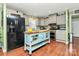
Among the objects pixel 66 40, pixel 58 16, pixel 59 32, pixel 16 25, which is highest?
pixel 58 16

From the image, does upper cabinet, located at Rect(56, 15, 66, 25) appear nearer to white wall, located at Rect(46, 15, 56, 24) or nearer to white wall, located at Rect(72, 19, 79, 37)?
white wall, located at Rect(46, 15, 56, 24)

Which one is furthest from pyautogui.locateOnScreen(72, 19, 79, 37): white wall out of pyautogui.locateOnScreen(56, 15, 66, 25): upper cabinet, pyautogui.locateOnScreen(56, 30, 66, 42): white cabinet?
pyautogui.locateOnScreen(56, 30, 66, 42): white cabinet

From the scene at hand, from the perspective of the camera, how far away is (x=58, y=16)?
529 cm

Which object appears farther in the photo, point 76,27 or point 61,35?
point 76,27

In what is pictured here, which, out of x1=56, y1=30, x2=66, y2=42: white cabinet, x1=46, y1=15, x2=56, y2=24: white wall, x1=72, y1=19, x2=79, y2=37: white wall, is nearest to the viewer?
x1=56, y1=30, x2=66, y2=42: white cabinet

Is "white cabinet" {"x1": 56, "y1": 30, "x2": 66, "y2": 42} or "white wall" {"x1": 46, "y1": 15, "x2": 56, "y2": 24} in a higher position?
"white wall" {"x1": 46, "y1": 15, "x2": 56, "y2": 24}

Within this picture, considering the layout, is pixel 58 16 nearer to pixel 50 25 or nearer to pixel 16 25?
pixel 50 25

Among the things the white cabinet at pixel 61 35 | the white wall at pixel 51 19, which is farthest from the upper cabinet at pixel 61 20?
the white cabinet at pixel 61 35

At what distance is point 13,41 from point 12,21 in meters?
0.83

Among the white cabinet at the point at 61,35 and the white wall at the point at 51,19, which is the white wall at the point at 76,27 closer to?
the white wall at the point at 51,19

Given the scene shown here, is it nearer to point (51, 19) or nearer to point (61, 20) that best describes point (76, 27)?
point (61, 20)

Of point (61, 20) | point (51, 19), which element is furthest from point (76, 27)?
point (51, 19)

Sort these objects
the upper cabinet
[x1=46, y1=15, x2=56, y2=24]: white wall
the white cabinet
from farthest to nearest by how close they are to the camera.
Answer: [x1=46, y1=15, x2=56, y2=24]: white wall
the upper cabinet
the white cabinet

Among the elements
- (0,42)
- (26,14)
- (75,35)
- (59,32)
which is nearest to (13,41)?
(0,42)
